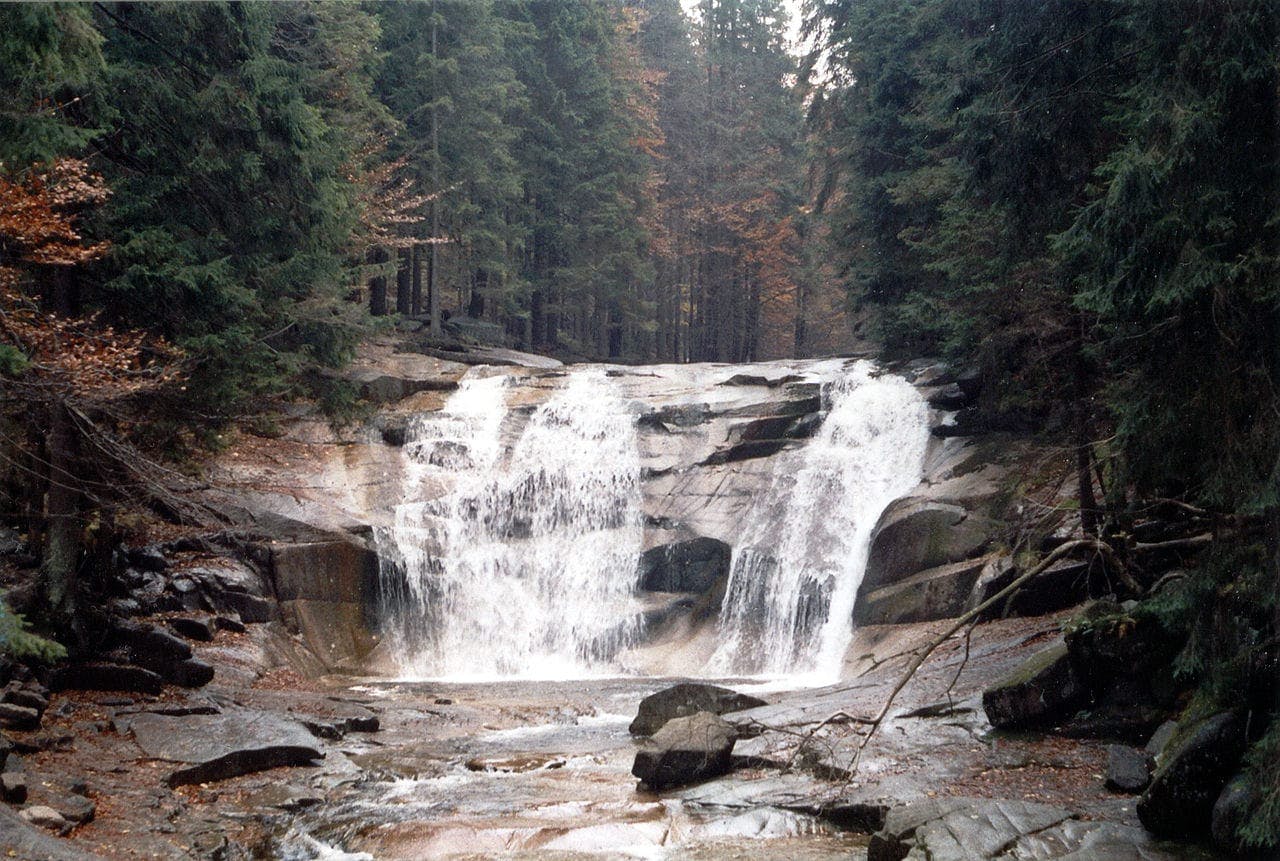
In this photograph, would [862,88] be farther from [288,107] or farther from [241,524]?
[241,524]

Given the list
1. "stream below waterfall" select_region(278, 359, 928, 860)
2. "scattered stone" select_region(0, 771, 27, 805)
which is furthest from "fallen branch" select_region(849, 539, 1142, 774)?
"scattered stone" select_region(0, 771, 27, 805)

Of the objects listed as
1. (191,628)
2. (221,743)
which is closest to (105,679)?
(221,743)

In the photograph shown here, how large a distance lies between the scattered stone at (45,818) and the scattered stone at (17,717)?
2.01 meters

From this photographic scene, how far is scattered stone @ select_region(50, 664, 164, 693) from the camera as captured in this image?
1097 centimetres

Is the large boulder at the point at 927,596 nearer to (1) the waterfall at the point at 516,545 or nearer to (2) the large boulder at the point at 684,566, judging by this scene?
(2) the large boulder at the point at 684,566

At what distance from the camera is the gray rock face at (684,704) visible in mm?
11812

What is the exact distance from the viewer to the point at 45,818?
726 cm

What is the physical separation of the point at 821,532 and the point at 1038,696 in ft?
31.5

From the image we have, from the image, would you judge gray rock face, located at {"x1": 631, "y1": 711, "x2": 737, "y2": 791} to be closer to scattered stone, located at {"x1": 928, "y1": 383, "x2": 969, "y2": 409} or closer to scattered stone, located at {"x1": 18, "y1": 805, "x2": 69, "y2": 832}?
scattered stone, located at {"x1": 18, "y1": 805, "x2": 69, "y2": 832}

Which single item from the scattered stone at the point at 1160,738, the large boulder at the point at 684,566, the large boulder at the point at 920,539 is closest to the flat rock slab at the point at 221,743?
the scattered stone at the point at 1160,738

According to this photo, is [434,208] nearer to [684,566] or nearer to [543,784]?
[684,566]

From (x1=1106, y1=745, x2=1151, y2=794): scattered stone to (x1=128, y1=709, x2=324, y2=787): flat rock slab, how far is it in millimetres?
7696

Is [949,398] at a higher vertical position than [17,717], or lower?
higher

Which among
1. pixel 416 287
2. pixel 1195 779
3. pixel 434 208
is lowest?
pixel 1195 779
